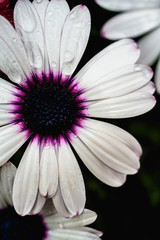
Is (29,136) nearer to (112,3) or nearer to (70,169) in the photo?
(70,169)

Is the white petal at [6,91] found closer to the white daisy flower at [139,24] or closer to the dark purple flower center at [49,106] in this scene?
the dark purple flower center at [49,106]

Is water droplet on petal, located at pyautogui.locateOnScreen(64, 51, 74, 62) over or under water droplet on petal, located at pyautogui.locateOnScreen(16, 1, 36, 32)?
under

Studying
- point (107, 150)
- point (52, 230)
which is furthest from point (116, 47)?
point (52, 230)

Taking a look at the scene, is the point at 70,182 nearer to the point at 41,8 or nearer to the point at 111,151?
the point at 111,151

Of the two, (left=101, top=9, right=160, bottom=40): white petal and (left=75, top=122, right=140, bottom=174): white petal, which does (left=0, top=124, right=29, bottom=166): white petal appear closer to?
(left=75, top=122, right=140, bottom=174): white petal

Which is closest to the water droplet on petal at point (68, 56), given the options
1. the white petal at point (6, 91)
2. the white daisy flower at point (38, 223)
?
the white petal at point (6, 91)

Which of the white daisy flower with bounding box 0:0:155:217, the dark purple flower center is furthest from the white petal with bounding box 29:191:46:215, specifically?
the dark purple flower center
